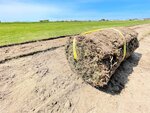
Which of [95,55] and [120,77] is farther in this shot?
[120,77]

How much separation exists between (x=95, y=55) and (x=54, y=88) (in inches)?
60.8

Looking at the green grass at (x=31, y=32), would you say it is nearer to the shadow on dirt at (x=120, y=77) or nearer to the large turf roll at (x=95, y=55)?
the large turf roll at (x=95, y=55)

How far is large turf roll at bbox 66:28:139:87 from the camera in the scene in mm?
8219

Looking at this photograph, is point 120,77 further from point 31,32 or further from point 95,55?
point 31,32

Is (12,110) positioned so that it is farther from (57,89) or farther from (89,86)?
(89,86)

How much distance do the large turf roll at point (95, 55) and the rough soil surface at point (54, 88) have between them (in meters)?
0.29

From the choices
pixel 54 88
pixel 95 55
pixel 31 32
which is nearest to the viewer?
pixel 54 88

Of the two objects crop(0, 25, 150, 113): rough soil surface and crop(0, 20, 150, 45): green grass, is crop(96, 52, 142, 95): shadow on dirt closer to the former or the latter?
crop(0, 25, 150, 113): rough soil surface

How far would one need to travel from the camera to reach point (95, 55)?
8.30 meters

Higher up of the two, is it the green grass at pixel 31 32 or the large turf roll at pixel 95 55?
the large turf roll at pixel 95 55

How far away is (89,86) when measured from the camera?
8.45 meters

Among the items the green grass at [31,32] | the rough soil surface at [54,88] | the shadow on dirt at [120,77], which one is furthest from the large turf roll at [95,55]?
the green grass at [31,32]

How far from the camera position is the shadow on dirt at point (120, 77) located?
8.65 m

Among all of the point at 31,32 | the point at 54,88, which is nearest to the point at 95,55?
the point at 54,88
